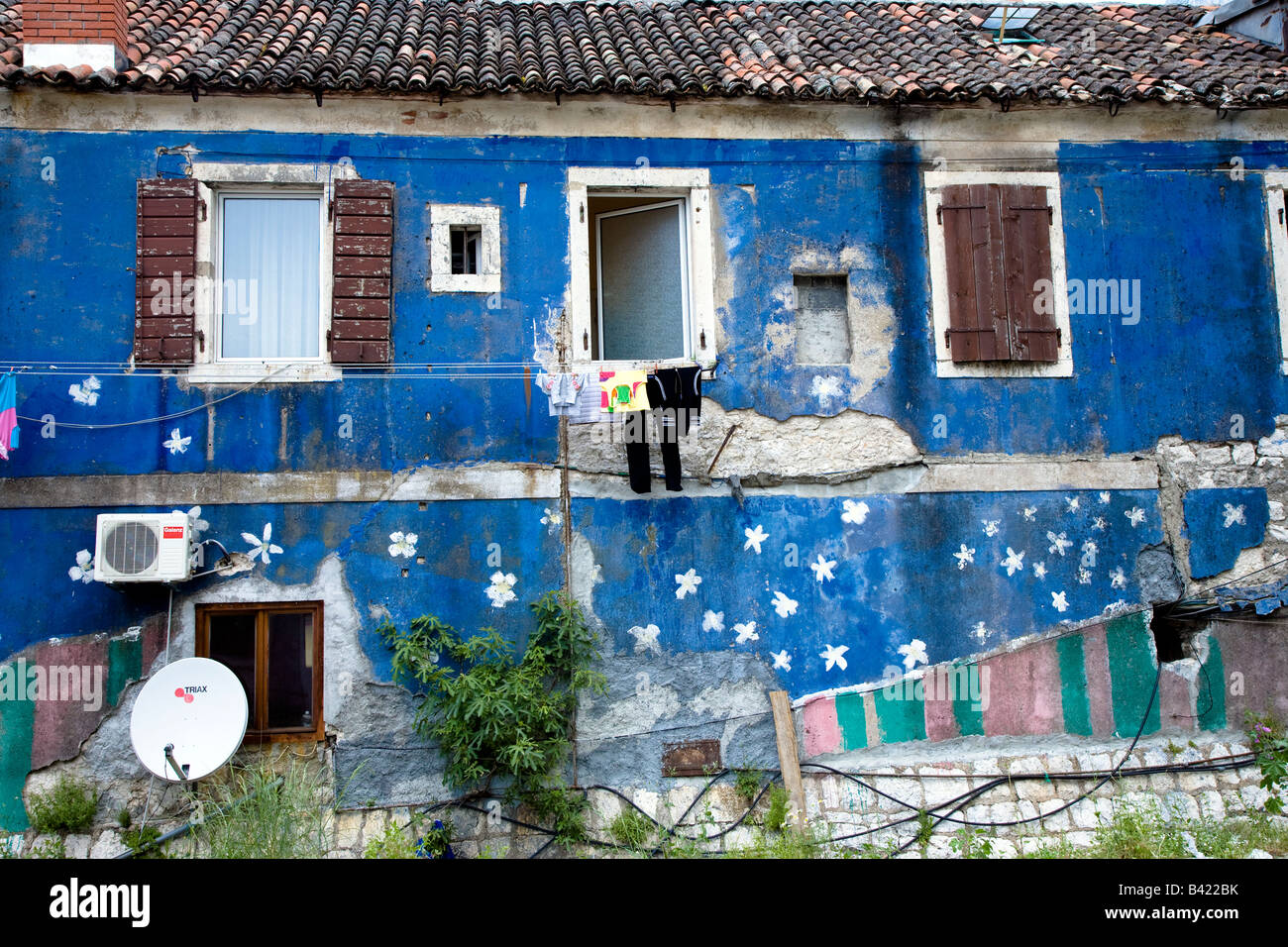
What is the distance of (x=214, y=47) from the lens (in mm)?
8500

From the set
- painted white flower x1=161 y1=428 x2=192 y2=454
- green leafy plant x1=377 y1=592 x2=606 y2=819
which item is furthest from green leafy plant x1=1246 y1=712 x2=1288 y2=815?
painted white flower x1=161 y1=428 x2=192 y2=454

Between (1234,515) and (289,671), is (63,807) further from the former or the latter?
(1234,515)

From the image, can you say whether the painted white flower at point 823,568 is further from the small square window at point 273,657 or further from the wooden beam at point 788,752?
the small square window at point 273,657

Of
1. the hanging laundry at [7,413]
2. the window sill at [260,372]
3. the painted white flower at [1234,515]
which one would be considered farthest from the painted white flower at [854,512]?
the hanging laundry at [7,413]

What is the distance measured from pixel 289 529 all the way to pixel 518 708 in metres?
2.25

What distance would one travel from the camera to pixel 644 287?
28.6 ft

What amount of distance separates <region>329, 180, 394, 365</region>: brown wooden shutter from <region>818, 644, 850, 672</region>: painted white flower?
4156mm

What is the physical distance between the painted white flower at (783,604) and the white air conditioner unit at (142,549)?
14.5 feet

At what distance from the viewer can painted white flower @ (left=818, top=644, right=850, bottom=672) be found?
8125 millimetres

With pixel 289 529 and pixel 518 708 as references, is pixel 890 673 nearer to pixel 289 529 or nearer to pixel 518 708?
pixel 518 708

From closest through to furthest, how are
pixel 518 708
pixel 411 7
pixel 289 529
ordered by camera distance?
pixel 518 708
pixel 289 529
pixel 411 7

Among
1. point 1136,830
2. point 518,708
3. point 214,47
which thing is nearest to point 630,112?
point 214,47

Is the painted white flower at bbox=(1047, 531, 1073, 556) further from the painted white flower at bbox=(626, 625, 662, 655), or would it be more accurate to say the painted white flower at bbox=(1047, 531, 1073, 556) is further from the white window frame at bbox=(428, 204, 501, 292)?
the white window frame at bbox=(428, 204, 501, 292)

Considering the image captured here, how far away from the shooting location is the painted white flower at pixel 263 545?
7801 mm
